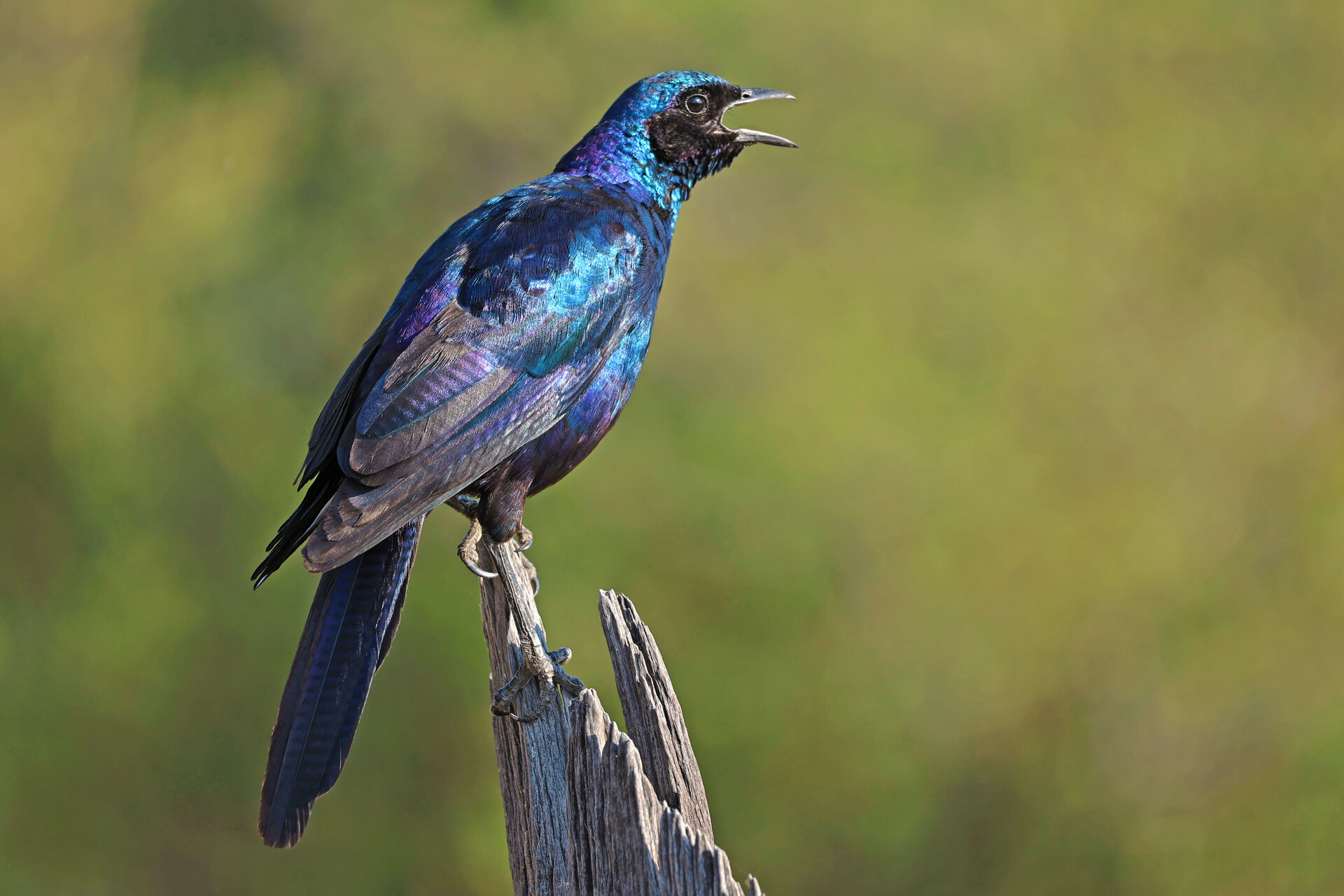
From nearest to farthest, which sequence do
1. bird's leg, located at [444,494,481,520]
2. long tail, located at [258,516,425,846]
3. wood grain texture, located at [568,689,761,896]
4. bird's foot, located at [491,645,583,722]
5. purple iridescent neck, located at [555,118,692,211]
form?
wood grain texture, located at [568,689,761,896], long tail, located at [258,516,425,846], bird's foot, located at [491,645,583,722], bird's leg, located at [444,494,481,520], purple iridescent neck, located at [555,118,692,211]

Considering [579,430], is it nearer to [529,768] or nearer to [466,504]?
[466,504]

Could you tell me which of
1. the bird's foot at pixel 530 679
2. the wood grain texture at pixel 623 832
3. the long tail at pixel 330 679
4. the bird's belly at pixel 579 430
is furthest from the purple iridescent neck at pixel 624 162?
the wood grain texture at pixel 623 832

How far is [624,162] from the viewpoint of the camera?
146 inches

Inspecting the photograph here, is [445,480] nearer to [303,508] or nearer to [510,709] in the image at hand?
[303,508]

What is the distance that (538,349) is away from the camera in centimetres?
307

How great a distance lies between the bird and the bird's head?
0.16m

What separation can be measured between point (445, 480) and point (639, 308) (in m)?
0.79

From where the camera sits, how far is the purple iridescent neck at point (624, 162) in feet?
12.1

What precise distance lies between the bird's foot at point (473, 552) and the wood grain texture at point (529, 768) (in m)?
0.04

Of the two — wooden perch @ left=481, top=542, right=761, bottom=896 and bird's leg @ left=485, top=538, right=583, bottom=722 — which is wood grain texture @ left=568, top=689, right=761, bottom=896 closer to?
wooden perch @ left=481, top=542, right=761, bottom=896

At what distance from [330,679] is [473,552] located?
707 millimetres

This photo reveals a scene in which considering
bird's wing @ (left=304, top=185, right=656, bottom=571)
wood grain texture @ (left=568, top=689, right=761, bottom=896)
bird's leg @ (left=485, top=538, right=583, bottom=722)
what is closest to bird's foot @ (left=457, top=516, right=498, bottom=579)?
bird's leg @ (left=485, top=538, right=583, bottom=722)

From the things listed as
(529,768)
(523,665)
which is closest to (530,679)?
(523,665)

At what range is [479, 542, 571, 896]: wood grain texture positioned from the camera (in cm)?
277
